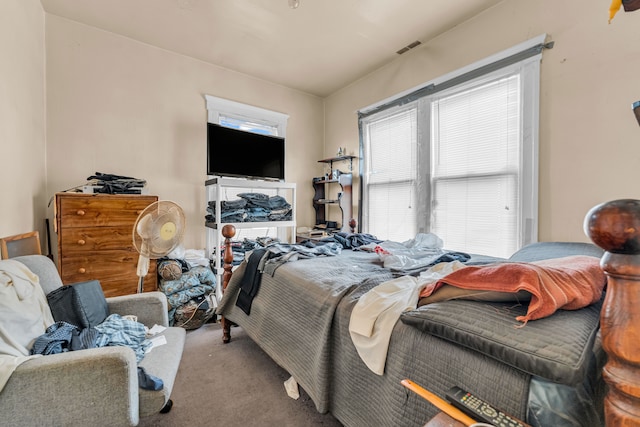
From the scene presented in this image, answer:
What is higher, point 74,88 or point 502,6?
point 502,6

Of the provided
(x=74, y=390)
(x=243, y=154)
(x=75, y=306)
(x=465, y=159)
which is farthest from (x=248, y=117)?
(x=74, y=390)

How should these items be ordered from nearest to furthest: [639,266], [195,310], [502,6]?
[639,266], [502,6], [195,310]

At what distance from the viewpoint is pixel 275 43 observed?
2.76m

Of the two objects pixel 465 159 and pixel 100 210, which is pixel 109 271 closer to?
pixel 100 210

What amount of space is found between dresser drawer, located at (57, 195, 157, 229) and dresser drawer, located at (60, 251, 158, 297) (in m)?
0.26

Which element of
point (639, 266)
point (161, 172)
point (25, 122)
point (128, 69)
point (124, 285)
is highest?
point (128, 69)

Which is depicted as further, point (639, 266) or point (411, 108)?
point (411, 108)

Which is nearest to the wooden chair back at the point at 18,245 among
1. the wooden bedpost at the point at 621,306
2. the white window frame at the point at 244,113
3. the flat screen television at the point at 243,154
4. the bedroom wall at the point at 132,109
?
the bedroom wall at the point at 132,109

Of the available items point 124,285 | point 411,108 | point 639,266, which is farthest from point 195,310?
point 411,108

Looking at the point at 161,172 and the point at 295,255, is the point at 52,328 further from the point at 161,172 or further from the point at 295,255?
the point at 161,172

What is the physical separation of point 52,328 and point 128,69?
263 centimetres

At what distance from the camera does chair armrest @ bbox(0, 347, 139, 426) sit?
85cm

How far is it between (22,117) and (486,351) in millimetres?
2986

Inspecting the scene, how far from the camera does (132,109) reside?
9.01ft
